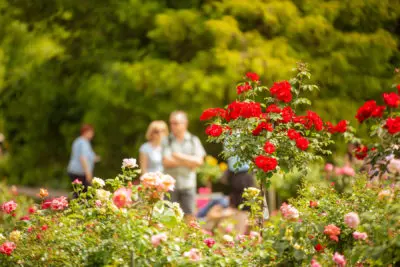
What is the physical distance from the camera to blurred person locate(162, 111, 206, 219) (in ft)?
25.1

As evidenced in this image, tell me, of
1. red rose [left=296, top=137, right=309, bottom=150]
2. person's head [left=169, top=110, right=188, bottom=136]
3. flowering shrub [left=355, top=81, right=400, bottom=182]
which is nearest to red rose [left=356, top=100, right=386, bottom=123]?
flowering shrub [left=355, top=81, right=400, bottom=182]

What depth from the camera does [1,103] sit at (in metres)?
14.9

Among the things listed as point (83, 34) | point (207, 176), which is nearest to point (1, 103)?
point (83, 34)

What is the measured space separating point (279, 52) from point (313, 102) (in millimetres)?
975

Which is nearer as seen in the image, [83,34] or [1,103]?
[83,34]

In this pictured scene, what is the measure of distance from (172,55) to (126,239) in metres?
8.42

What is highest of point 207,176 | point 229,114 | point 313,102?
point 313,102

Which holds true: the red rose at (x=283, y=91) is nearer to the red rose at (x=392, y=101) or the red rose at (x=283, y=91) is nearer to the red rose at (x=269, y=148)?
the red rose at (x=269, y=148)

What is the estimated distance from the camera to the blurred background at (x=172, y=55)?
36.6ft

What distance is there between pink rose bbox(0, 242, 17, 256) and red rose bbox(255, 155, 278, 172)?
1632mm

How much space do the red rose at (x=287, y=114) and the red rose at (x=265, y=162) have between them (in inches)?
16.4

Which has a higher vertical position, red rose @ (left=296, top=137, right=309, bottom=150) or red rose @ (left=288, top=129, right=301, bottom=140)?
red rose @ (left=288, top=129, right=301, bottom=140)

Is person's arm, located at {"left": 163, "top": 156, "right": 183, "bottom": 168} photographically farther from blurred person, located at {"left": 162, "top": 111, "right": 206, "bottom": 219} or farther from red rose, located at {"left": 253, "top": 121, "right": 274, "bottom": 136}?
red rose, located at {"left": 253, "top": 121, "right": 274, "bottom": 136}

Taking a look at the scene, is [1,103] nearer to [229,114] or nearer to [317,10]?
[317,10]
